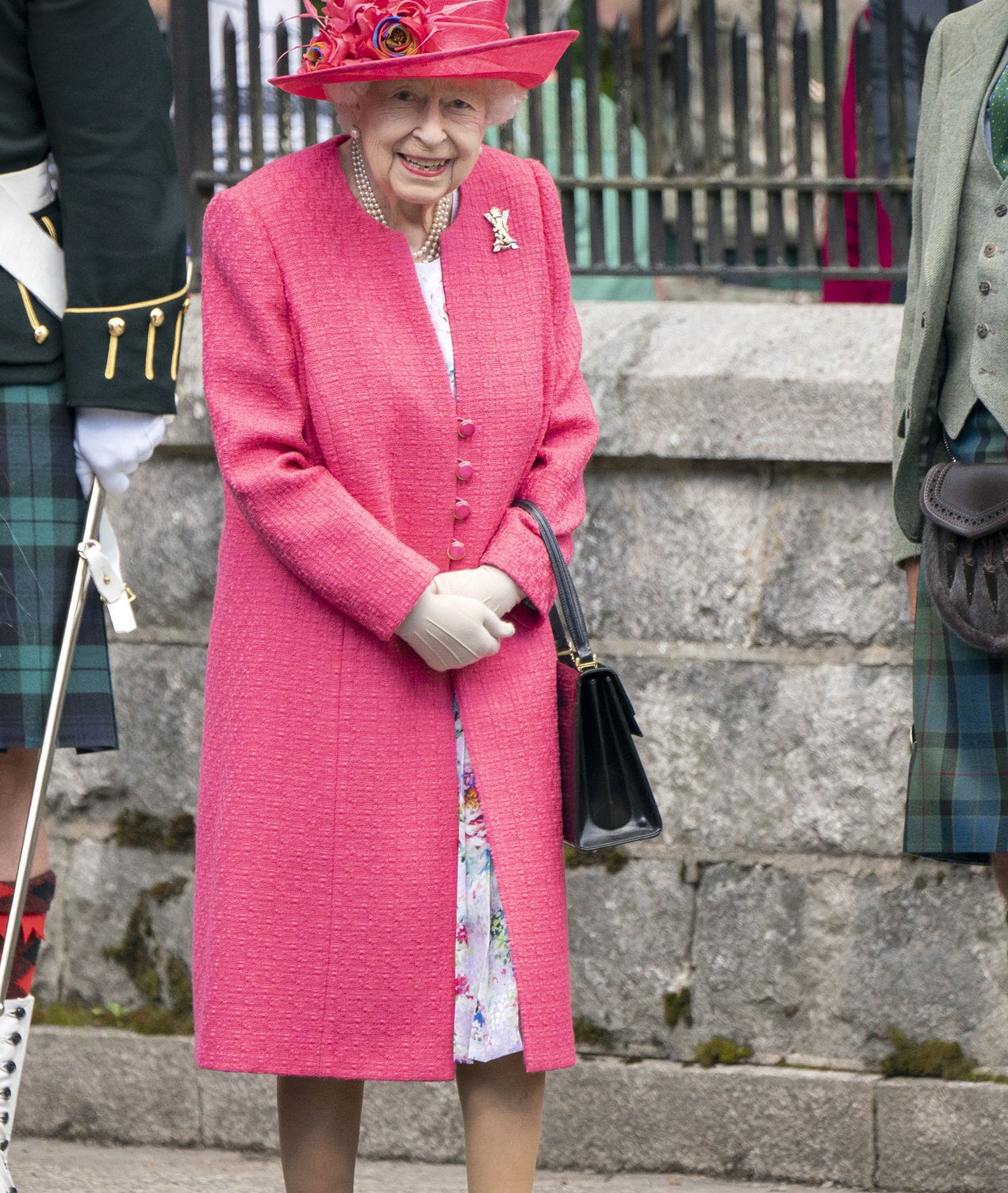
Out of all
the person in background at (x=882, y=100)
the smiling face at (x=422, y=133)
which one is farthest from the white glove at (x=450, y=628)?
the person in background at (x=882, y=100)

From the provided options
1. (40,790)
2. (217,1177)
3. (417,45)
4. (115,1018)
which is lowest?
(217,1177)

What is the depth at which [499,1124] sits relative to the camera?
2.71 meters

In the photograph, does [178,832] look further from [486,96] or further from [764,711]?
[486,96]

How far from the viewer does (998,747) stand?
2.69 m

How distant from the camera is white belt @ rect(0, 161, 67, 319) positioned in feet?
8.68

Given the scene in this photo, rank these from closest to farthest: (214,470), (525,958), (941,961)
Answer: (525,958), (941,961), (214,470)

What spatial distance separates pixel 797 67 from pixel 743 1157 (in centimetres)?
225

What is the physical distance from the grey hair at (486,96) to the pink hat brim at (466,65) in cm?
2

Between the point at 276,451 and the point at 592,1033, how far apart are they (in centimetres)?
158

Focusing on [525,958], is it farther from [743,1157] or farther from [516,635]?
[743,1157]

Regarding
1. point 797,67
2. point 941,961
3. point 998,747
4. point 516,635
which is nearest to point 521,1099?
point 516,635

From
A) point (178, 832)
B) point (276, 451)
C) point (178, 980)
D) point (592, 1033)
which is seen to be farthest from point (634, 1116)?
point (276, 451)

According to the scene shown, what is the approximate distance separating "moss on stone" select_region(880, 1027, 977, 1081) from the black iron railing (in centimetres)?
159

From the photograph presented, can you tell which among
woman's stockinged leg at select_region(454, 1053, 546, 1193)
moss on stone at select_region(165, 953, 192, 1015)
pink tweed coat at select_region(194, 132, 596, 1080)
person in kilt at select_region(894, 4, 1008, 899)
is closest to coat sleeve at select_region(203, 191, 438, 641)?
→ pink tweed coat at select_region(194, 132, 596, 1080)
